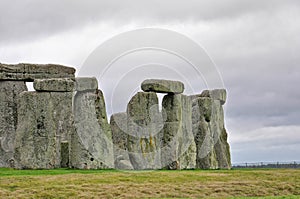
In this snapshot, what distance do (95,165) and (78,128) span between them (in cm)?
194

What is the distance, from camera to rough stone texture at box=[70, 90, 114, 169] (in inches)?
1213

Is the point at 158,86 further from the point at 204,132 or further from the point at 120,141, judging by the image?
the point at 204,132

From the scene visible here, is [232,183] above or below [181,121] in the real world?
below

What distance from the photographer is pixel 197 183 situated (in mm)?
25547

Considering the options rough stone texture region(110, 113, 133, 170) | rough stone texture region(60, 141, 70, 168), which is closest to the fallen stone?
rough stone texture region(110, 113, 133, 170)

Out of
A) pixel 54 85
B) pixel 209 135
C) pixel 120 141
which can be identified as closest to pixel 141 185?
pixel 54 85

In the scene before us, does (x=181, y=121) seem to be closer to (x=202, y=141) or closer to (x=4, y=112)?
(x=202, y=141)

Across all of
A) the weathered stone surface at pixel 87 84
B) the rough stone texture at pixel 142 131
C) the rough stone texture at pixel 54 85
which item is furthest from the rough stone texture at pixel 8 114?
the rough stone texture at pixel 142 131

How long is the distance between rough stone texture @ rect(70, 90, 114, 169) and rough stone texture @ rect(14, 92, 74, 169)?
1.02 m

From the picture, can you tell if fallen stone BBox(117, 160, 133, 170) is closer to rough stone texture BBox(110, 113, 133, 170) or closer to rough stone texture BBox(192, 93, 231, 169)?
rough stone texture BBox(110, 113, 133, 170)

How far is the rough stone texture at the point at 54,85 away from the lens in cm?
3072

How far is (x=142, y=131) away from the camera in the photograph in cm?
3341

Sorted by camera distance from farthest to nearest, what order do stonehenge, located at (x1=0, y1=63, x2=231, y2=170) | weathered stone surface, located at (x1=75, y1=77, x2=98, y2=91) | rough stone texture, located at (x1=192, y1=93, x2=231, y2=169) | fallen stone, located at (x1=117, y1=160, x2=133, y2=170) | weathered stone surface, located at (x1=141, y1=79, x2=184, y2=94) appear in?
rough stone texture, located at (x1=192, y1=93, x2=231, y2=169), weathered stone surface, located at (x1=141, y1=79, x2=184, y2=94), fallen stone, located at (x1=117, y1=160, x2=133, y2=170), weathered stone surface, located at (x1=75, y1=77, x2=98, y2=91), stonehenge, located at (x1=0, y1=63, x2=231, y2=170)

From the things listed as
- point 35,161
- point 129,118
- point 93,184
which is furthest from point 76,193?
point 129,118
